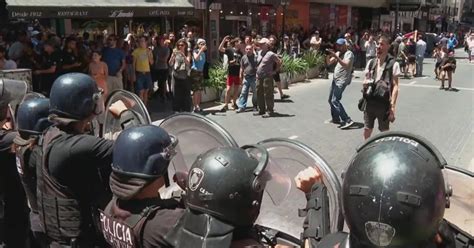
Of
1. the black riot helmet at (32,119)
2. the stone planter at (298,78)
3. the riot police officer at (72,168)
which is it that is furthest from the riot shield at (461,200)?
the stone planter at (298,78)


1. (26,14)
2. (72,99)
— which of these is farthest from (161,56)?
(72,99)

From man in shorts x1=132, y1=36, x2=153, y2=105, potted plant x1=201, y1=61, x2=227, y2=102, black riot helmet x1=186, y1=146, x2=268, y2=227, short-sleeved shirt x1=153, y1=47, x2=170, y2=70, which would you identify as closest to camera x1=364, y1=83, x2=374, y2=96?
black riot helmet x1=186, y1=146, x2=268, y2=227

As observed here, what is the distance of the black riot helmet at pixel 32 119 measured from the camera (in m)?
3.56

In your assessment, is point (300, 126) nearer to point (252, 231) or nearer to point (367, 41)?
point (252, 231)

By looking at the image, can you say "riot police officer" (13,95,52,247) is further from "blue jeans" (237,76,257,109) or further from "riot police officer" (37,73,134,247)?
"blue jeans" (237,76,257,109)

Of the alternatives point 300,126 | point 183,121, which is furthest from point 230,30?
point 183,121

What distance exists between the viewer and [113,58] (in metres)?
11.7

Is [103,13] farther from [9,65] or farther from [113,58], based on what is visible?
[9,65]

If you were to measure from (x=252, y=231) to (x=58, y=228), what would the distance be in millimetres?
1393

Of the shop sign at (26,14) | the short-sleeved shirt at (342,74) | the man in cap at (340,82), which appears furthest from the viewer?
the short-sleeved shirt at (342,74)

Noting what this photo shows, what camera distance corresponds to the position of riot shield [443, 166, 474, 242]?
237cm

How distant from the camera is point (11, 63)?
389 inches

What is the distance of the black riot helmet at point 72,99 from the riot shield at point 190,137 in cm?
54

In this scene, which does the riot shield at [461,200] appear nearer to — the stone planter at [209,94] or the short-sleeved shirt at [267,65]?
the short-sleeved shirt at [267,65]
